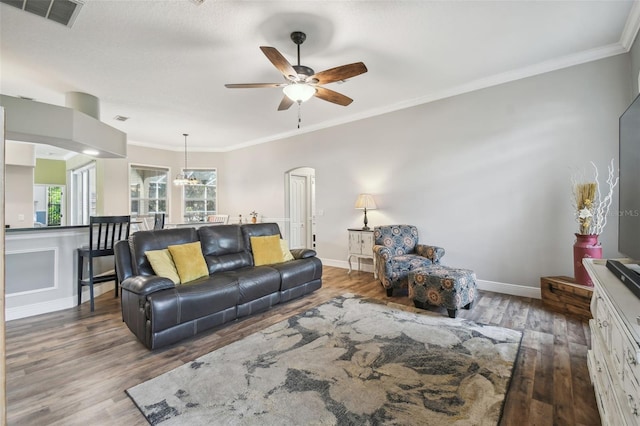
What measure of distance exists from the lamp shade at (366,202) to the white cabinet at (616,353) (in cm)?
322

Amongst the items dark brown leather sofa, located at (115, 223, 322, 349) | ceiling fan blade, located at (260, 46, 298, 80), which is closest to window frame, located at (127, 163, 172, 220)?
dark brown leather sofa, located at (115, 223, 322, 349)

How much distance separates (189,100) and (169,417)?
14.3 ft

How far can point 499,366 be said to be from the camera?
2.16m

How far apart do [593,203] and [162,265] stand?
4.70m

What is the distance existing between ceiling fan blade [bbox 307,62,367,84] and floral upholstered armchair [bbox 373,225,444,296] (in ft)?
7.43

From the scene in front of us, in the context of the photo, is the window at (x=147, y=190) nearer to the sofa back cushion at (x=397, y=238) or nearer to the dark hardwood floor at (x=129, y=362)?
the dark hardwood floor at (x=129, y=362)

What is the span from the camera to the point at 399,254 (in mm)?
4246

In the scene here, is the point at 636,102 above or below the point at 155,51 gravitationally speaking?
below

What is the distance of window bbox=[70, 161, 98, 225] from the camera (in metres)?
7.41

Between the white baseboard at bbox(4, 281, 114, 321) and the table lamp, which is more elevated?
the table lamp

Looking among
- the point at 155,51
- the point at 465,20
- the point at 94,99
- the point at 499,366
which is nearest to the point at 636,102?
the point at 465,20

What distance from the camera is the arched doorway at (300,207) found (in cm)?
694

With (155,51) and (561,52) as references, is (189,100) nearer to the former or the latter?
(155,51)

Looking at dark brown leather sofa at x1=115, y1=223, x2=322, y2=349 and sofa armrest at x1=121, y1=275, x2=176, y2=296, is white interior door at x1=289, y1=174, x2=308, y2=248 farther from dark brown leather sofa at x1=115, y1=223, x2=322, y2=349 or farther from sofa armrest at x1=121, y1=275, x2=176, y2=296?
sofa armrest at x1=121, y1=275, x2=176, y2=296
